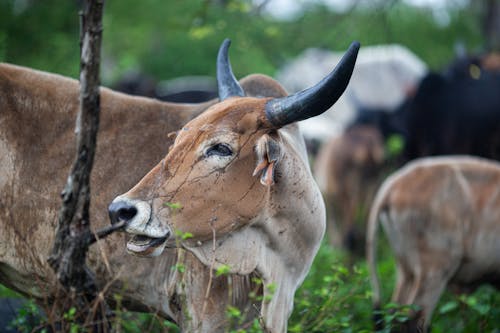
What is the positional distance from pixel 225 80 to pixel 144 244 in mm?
Answer: 1169

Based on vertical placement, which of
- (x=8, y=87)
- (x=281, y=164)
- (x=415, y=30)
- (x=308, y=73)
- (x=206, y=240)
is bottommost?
(x=206, y=240)

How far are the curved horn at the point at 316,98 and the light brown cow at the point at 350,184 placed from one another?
19.2ft

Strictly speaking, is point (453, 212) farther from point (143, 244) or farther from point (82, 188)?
point (82, 188)

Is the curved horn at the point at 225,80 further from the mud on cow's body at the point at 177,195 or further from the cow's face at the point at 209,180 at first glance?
the cow's face at the point at 209,180

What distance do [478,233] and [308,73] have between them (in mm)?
9546

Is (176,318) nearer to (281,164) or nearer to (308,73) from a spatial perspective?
(281,164)

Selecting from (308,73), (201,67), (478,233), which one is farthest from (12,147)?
(201,67)

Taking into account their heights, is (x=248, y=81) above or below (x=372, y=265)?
above

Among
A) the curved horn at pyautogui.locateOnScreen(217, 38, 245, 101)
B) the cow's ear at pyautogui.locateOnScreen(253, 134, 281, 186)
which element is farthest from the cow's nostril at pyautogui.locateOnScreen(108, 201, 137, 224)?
the curved horn at pyautogui.locateOnScreen(217, 38, 245, 101)

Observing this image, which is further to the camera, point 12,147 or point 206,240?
point 12,147

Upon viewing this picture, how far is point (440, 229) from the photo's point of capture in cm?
584

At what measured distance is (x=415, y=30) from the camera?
19422 millimetres

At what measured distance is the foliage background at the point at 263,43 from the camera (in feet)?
15.1

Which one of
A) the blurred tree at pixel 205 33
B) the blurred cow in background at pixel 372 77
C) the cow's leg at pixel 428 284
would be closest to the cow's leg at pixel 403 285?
the cow's leg at pixel 428 284
